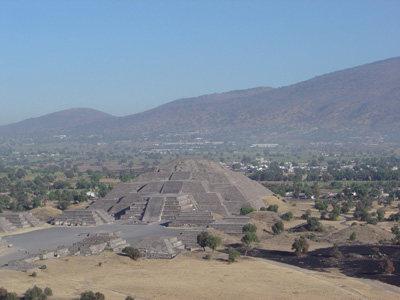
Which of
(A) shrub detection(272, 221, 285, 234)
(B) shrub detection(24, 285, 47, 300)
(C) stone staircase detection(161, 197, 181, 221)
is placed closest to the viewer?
(B) shrub detection(24, 285, 47, 300)

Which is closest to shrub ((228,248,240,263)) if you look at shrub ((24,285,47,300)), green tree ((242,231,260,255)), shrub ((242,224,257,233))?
green tree ((242,231,260,255))

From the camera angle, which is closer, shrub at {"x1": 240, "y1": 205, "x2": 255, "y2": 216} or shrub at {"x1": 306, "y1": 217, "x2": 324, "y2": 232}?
shrub at {"x1": 306, "y1": 217, "x2": 324, "y2": 232}

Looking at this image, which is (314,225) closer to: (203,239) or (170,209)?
(203,239)

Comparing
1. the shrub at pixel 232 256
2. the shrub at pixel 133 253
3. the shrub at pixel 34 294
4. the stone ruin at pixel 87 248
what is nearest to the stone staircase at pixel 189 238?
the stone ruin at pixel 87 248

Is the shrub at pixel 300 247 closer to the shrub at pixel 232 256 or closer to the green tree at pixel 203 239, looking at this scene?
A: the shrub at pixel 232 256

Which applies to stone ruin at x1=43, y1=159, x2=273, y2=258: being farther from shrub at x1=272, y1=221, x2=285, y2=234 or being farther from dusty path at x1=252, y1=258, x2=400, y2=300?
dusty path at x1=252, y1=258, x2=400, y2=300

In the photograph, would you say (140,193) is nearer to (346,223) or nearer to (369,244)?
(346,223)

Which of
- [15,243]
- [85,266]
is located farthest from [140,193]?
[85,266]
